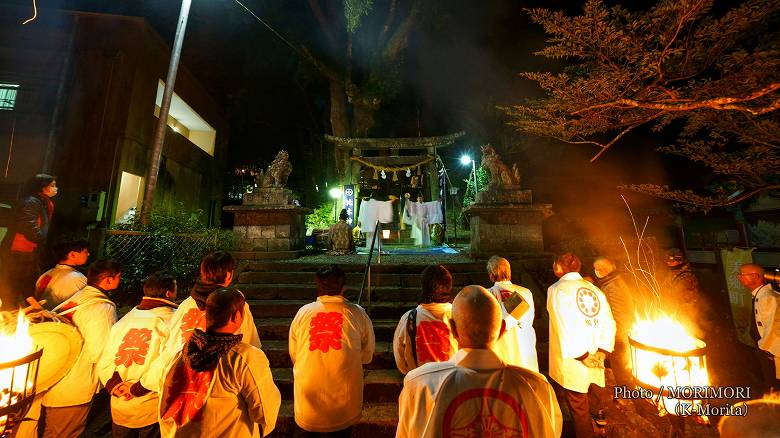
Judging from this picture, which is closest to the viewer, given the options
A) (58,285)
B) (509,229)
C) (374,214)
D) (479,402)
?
(479,402)

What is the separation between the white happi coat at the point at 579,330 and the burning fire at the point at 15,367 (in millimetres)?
4730

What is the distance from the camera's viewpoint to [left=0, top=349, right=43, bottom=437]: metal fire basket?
1.69 meters

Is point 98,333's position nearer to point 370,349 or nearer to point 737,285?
point 370,349

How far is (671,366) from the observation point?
2189 mm

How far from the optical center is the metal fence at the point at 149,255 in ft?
22.0

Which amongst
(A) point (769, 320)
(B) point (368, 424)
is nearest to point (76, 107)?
(B) point (368, 424)

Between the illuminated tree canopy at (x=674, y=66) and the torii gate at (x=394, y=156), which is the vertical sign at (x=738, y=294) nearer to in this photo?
the illuminated tree canopy at (x=674, y=66)

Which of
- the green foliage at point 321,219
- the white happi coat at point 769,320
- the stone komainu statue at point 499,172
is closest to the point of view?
the white happi coat at point 769,320

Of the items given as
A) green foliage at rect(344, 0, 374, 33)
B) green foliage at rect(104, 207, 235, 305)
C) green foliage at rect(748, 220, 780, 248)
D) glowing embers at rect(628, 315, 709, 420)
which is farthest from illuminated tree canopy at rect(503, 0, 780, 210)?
green foliage at rect(344, 0, 374, 33)

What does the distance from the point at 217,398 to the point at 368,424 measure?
7.42 ft

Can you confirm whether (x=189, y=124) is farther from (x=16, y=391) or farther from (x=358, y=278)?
(x=16, y=391)

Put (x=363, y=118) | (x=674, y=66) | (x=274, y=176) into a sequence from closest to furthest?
1. (x=674, y=66)
2. (x=274, y=176)
3. (x=363, y=118)

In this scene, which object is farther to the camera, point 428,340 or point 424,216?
point 424,216

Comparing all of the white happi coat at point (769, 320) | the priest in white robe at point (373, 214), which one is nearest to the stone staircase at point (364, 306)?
the white happi coat at point (769, 320)
